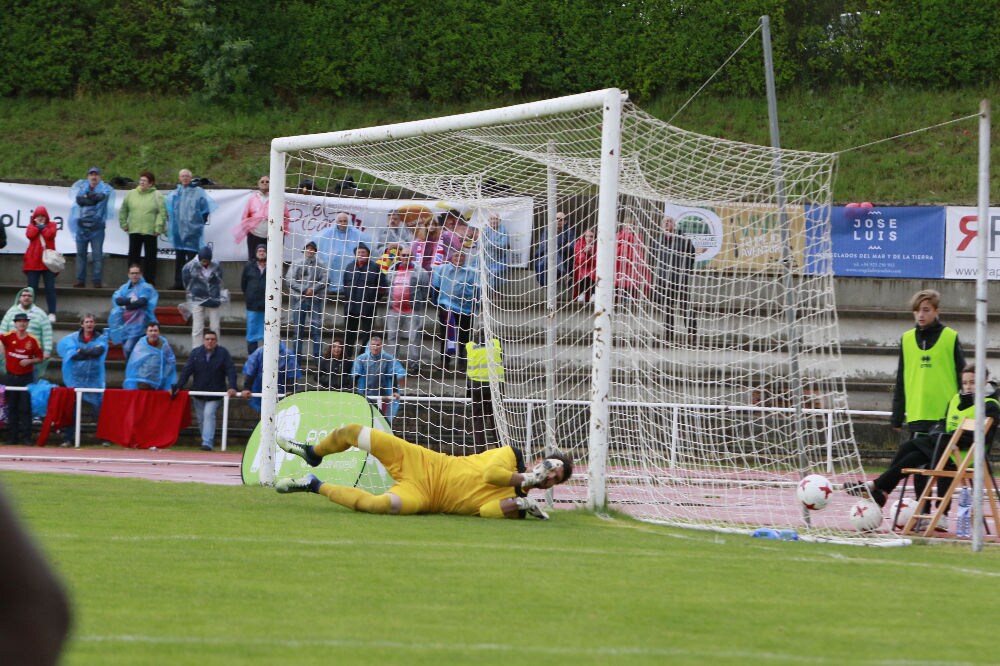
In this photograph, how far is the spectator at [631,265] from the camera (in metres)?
13.1

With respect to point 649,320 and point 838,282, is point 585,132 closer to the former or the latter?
point 649,320

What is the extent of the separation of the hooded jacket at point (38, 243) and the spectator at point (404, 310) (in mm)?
7162

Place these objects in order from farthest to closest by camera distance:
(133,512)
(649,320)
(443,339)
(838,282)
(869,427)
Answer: (838,282) → (869,427) → (443,339) → (649,320) → (133,512)

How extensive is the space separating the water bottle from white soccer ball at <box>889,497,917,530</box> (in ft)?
1.34

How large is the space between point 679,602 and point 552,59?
25073mm

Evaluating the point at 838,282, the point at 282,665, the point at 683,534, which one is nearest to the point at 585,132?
the point at 683,534

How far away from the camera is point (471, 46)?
101ft

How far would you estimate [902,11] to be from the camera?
1163 inches

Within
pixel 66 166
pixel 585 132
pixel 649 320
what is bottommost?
pixel 649 320

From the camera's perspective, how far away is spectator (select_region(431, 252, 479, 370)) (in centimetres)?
1598

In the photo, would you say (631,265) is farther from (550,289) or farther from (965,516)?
(965,516)

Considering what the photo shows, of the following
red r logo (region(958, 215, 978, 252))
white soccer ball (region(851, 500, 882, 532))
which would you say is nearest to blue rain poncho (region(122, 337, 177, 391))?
white soccer ball (region(851, 500, 882, 532))

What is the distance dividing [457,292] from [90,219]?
8.91 metres

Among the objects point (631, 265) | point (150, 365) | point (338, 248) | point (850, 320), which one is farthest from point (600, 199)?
point (850, 320)
